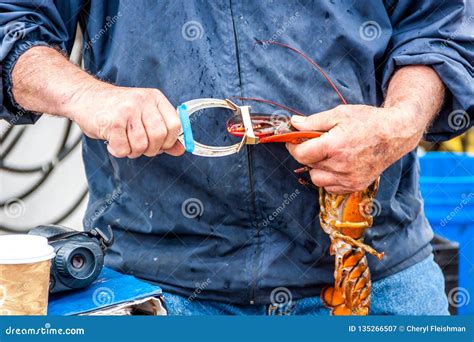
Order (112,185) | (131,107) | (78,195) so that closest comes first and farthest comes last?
(131,107)
(112,185)
(78,195)

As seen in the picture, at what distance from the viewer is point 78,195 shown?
3670 mm

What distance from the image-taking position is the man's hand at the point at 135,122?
165 centimetres

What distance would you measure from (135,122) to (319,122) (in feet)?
1.41

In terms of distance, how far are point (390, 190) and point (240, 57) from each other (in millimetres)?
559

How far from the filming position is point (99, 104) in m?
1.72

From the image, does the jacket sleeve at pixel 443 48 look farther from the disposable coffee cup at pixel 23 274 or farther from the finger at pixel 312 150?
the disposable coffee cup at pixel 23 274

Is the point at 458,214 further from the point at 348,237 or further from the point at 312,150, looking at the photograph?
the point at 312,150

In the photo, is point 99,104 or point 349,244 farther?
point 349,244

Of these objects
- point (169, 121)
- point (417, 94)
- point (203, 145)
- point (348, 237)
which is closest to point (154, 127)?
point (169, 121)

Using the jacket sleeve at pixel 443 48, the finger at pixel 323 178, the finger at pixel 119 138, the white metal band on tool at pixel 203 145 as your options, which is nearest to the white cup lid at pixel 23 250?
the finger at pixel 119 138

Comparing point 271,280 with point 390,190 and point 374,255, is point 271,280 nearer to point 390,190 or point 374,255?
point 374,255

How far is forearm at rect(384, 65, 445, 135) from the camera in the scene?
6.43 feet

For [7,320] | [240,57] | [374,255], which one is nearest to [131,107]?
[240,57]

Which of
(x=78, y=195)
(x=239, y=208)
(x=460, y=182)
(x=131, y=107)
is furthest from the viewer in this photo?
(x=78, y=195)
